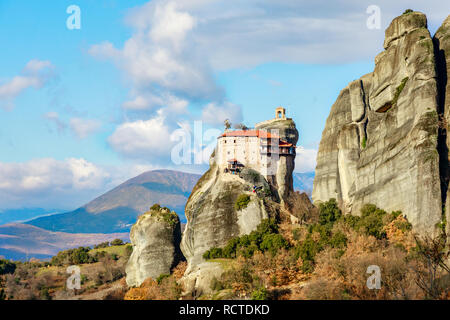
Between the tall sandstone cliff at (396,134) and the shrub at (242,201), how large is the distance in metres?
14.8

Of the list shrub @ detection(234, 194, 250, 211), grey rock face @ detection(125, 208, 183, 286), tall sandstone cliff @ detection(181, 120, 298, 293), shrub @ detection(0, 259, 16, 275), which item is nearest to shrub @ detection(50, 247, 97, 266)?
shrub @ detection(0, 259, 16, 275)

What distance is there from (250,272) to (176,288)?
33.9 ft

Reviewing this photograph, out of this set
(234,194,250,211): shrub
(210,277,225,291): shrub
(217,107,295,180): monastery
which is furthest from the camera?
(217,107,295,180): monastery

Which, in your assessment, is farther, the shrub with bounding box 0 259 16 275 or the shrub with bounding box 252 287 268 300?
the shrub with bounding box 0 259 16 275

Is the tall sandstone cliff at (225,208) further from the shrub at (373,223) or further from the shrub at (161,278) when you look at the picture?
the shrub at (373,223)

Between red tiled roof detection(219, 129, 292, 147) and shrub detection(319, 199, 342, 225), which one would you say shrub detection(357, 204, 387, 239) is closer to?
shrub detection(319, 199, 342, 225)

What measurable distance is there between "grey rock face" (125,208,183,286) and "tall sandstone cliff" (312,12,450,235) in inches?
1001

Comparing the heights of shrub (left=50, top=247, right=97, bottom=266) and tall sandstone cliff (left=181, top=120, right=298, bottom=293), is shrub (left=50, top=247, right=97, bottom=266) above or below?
below

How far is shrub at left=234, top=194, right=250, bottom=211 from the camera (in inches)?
3605

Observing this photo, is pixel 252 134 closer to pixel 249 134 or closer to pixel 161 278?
pixel 249 134

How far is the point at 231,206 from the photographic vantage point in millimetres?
92875

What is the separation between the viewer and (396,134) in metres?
77.2

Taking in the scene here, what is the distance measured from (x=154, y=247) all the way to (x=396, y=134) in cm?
4534
